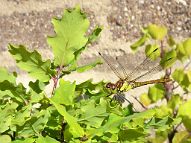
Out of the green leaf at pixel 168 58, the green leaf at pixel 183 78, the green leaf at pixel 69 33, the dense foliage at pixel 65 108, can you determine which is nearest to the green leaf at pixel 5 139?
the dense foliage at pixel 65 108

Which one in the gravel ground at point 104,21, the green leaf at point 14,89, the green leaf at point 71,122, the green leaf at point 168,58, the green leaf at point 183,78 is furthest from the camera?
the gravel ground at point 104,21

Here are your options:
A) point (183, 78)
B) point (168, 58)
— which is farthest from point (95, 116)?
point (183, 78)

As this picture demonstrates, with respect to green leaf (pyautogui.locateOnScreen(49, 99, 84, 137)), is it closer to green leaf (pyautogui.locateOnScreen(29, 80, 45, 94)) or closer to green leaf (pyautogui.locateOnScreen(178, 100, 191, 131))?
green leaf (pyautogui.locateOnScreen(29, 80, 45, 94))

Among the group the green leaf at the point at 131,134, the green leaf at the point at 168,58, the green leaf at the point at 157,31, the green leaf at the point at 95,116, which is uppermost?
the green leaf at the point at 157,31

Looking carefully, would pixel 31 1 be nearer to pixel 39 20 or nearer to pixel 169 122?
pixel 39 20

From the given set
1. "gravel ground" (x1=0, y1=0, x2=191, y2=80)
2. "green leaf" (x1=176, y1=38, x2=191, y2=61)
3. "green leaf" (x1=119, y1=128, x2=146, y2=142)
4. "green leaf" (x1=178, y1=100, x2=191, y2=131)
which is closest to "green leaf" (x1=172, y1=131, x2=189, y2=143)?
"green leaf" (x1=178, y1=100, x2=191, y2=131)

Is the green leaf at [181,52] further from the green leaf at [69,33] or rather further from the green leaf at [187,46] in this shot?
the green leaf at [69,33]

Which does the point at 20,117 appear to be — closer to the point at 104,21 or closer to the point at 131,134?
the point at 131,134
